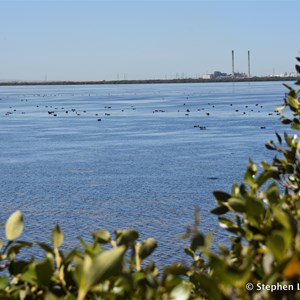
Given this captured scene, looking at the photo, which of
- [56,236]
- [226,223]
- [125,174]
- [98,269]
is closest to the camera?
[98,269]

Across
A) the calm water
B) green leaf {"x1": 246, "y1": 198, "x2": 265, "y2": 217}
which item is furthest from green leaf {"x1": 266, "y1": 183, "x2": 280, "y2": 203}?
the calm water

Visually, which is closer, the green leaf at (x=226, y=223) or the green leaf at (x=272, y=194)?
the green leaf at (x=272, y=194)

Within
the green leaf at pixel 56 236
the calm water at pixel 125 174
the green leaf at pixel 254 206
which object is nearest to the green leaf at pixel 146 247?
the green leaf at pixel 56 236

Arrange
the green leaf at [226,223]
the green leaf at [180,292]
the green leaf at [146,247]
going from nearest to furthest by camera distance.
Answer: the green leaf at [180,292] → the green leaf at [146,247] → the green leaf at [226,223]

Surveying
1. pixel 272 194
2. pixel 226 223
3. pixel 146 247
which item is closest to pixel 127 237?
pixel 146 247

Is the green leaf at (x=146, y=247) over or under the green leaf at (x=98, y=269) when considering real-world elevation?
under

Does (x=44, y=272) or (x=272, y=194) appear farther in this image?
(x=272, y=194)

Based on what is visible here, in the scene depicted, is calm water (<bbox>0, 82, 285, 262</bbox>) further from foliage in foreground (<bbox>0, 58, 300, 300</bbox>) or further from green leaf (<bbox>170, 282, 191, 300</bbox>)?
green leaf (<bbox>170, 282, 191, 300</bbox>)

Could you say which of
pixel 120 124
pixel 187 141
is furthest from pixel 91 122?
pixel 187 141

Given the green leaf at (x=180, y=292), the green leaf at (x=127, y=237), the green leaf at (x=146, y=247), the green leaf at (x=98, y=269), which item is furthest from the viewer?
the green leaf at (x=146, y=247)

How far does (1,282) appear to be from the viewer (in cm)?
296

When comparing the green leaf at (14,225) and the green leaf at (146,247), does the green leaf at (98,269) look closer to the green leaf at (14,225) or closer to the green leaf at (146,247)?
the green leaf at (146,247)

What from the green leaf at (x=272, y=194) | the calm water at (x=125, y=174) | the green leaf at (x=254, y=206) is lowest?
the calm water at (x=125, y=174)

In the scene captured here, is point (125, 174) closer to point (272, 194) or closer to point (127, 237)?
point (272, 194)
